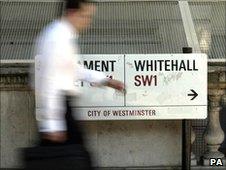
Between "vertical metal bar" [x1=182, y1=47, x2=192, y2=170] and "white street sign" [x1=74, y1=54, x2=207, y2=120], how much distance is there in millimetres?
120

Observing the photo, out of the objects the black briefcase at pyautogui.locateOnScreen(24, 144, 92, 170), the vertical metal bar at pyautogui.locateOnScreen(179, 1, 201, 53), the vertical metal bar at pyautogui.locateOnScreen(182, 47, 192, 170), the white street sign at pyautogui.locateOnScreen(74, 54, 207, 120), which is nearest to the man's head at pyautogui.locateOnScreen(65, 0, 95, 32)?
the black briefcase at pyautogui.locateOnScreen(24, 144, 92, 170)

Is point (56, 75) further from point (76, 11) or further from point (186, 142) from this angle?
point (186, 142)

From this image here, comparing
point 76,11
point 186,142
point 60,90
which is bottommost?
point 186,142

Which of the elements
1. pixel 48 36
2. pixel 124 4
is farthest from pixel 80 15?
pixel 124 4

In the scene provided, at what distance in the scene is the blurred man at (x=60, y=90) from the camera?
409cm

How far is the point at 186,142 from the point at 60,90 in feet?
10.3

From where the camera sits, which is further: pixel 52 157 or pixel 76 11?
pixel 76 11

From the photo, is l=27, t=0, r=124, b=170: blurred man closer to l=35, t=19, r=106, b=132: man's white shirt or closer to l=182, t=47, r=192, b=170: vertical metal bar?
l=35, t=19, r=106, b=132: man's white shirt

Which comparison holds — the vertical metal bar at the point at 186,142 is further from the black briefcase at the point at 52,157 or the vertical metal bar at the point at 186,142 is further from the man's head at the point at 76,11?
the black briefcase at the point at 52,157

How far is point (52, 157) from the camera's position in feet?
13.5

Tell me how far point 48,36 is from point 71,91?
0.41 m

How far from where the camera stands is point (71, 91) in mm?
4227

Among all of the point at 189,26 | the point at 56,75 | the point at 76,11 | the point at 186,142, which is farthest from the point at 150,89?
the point at 56,75

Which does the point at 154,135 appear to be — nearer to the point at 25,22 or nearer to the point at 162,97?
the point at 162,97
